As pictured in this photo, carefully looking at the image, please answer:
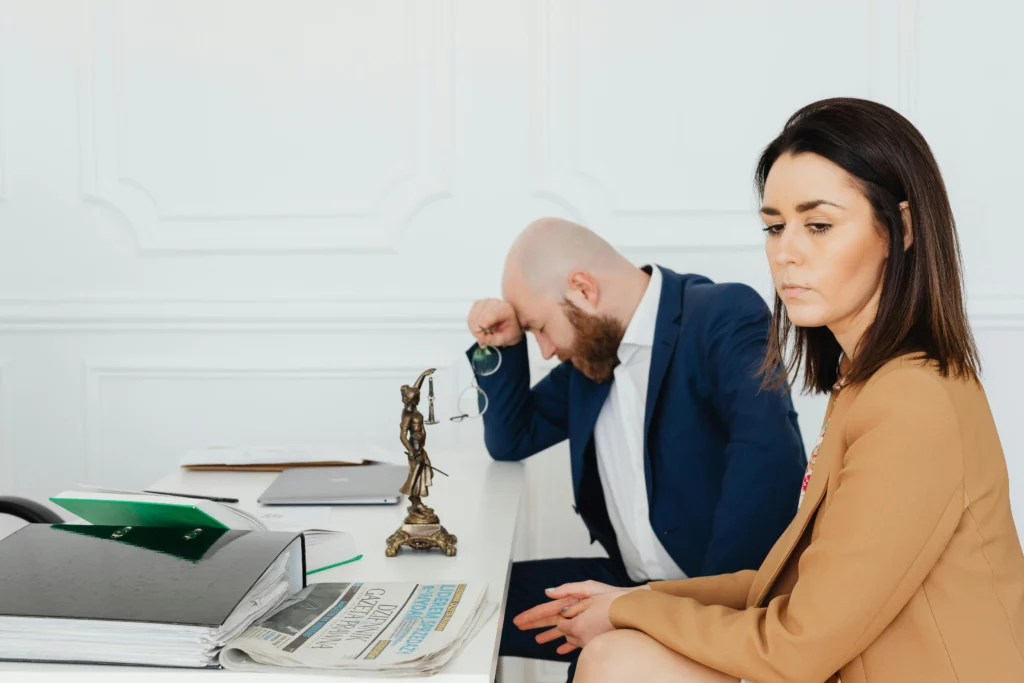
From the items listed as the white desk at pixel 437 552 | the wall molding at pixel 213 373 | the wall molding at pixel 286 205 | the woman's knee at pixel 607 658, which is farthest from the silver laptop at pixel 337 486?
the wall molding at pixel 286 205

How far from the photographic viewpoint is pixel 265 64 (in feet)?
10.5

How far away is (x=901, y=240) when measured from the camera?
4.33ft

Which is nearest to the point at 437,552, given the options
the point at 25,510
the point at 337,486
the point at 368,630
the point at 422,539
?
the point at 422,539

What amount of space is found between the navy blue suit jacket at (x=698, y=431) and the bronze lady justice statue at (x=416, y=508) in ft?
1.90

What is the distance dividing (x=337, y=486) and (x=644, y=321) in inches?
29.5

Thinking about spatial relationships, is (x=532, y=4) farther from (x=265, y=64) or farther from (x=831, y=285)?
(x=831, y=285)

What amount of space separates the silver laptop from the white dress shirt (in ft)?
1.54

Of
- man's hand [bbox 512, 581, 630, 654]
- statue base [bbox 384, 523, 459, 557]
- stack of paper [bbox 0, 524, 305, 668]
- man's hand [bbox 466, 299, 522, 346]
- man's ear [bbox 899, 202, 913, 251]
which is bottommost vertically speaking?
man's hand [bbox 512, 581, 630, 654]

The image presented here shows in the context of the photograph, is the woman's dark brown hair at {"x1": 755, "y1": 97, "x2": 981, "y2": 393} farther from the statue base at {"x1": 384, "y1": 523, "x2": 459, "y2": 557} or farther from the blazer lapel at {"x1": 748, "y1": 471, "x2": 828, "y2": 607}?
the statue base at {"x1": 384, "y1": 523, "x2": 459, "y2": 557}

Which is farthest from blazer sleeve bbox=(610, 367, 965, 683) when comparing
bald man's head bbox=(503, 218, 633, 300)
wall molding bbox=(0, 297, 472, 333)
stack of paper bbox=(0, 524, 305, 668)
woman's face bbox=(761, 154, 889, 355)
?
wall molding bbox=(0, 297, 472, 333)

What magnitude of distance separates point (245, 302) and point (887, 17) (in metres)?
2.15

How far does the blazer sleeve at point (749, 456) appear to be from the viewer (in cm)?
186

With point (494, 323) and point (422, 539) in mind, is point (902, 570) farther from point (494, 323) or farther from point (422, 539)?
point (494, 323)

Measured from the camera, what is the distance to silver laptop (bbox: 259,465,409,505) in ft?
6.14
